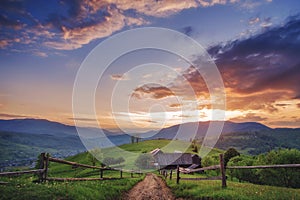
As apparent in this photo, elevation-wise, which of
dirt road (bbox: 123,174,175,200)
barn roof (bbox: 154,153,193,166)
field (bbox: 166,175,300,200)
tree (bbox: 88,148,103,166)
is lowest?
barn roof (bbox: 154,153,193,166)

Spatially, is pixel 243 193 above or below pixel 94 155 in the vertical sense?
above

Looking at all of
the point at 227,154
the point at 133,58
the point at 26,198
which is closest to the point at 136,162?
the point at 227,154

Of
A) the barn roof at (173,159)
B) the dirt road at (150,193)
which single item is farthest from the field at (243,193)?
the barn roof at (173,159)

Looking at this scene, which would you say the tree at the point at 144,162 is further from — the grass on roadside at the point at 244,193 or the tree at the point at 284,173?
the grass on roadside at the point at 244,193

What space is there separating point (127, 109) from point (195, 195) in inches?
2413

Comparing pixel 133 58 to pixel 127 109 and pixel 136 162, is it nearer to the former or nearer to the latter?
pixel 127 109

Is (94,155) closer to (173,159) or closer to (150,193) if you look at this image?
(173,159)

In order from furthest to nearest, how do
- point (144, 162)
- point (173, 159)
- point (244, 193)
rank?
point (173, 159)
point (144, 162)
point (244, 193)

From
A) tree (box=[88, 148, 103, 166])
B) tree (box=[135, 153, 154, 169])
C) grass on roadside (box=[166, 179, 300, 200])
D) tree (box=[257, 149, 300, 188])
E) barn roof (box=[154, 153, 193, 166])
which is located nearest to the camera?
grass on roadside (box=[166, 179, 300, 200])

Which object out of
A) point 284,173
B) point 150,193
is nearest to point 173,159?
point 284,173

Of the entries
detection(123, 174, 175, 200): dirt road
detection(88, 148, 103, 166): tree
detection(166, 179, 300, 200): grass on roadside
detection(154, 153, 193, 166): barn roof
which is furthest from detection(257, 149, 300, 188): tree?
detection(154, 153, 193, 166): barn roof

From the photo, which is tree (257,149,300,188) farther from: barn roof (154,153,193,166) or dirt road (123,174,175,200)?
barn roof (154,153,193,166)

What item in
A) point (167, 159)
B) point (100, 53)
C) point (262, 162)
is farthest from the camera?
point (167, 159)

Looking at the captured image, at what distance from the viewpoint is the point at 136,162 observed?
85250mm
